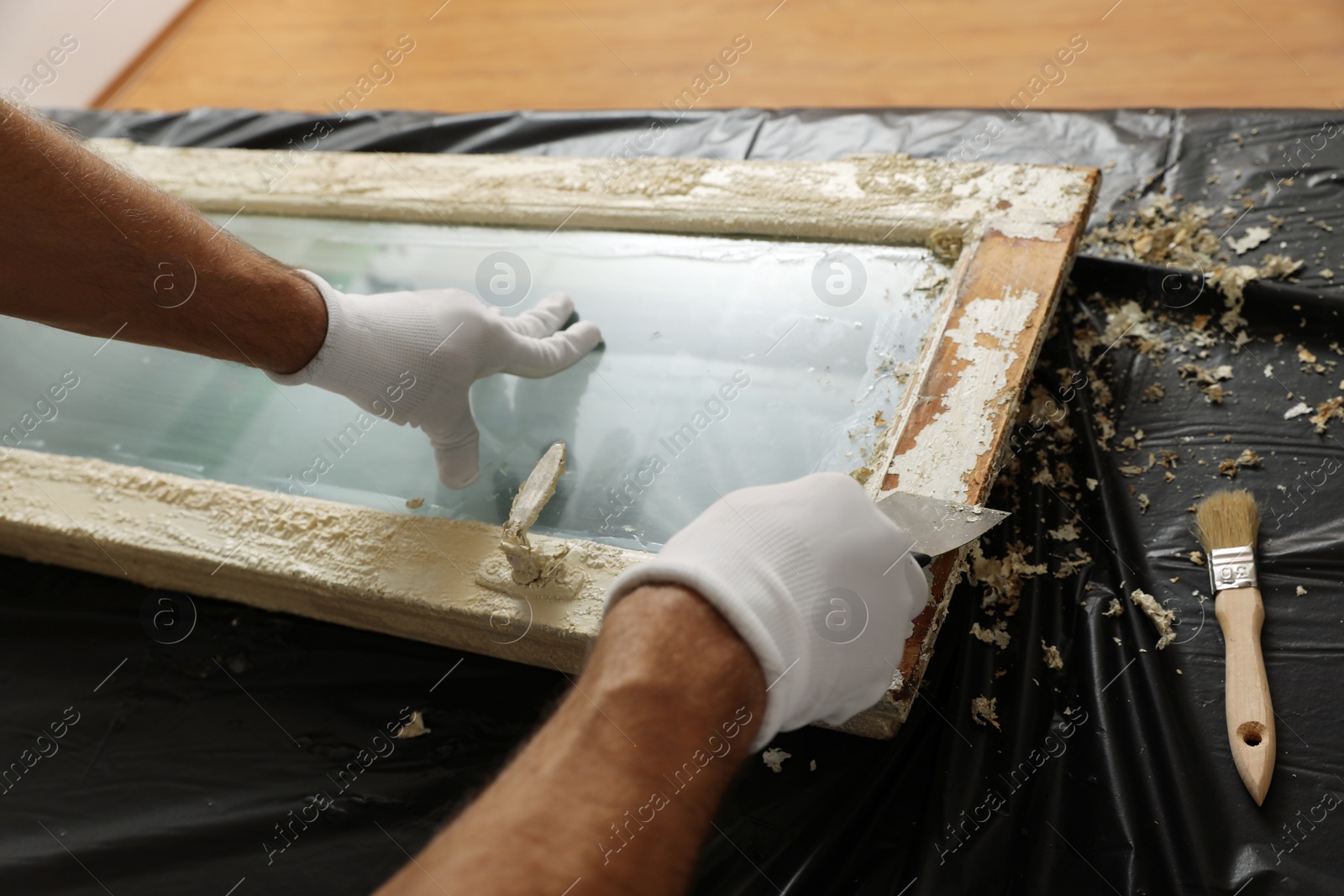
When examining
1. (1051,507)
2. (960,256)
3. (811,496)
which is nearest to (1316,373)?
(1051,507)

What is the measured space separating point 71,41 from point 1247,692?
15.0 ft

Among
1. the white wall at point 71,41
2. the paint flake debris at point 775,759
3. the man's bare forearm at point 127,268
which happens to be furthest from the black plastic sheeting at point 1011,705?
the white wall at point 71,41

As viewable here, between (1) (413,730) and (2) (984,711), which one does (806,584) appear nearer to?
(2) (984,711)

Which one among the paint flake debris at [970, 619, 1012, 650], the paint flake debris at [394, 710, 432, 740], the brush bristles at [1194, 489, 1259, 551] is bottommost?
the paint flake debris at [970, 619, 1012, 650]

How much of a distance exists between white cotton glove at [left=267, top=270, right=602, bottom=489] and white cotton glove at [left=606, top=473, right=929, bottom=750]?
0.66m

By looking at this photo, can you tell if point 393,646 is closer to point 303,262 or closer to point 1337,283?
point 303,262

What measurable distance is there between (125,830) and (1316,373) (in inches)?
85.8

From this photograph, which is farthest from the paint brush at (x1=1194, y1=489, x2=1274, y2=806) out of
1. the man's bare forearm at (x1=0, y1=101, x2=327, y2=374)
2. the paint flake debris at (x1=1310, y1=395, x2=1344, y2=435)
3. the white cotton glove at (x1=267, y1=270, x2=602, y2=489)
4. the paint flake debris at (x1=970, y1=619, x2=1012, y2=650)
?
the man's bare forearm at (x1=0, y1=101, x2=327, y2=374)

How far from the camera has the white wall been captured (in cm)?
336

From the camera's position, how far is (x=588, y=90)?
2.84 meters

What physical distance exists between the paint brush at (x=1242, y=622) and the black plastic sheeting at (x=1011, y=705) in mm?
34

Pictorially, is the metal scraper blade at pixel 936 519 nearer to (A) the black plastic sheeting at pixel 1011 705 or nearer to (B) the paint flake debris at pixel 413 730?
(A) the black plastic sheeting at pixel 1011 705

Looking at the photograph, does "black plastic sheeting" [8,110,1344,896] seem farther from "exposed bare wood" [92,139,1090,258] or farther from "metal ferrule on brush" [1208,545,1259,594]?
"exposed bare wood" [92,139,1090,258]

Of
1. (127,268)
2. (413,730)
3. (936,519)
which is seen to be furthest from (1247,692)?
(127,268)
